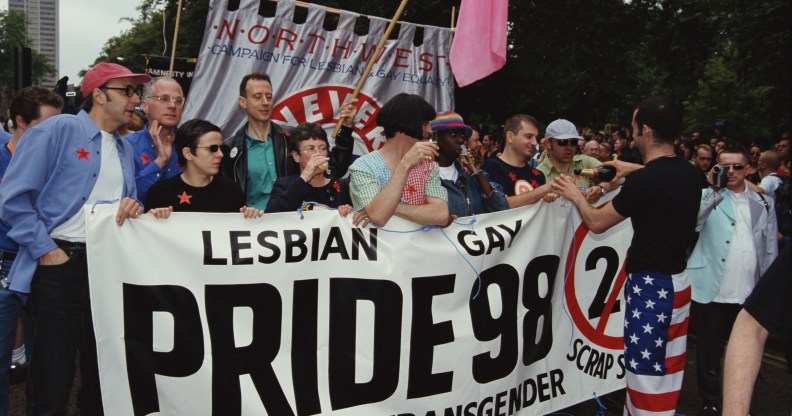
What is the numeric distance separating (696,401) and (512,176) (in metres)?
2.18

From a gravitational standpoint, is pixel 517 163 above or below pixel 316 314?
above

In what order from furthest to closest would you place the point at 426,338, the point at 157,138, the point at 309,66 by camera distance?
the point at 309,66, the point at 157,138, the point at 426,338

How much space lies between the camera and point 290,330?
3795 millimetres

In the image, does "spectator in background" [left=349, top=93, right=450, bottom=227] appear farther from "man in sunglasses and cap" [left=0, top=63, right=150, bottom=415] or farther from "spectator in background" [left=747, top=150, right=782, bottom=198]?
"spectator in background" [left=747, top=150, right=782, bottom=198]

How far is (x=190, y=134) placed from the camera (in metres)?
4.11

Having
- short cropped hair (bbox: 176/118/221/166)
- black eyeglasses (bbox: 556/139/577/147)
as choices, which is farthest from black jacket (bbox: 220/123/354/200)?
black eyeglasses (bbox: 556/139/577/147)

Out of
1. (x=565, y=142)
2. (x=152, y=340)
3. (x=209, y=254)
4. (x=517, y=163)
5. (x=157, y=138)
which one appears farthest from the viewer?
(x=565, y=142)

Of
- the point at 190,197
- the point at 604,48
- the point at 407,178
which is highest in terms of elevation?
the point at 604,48

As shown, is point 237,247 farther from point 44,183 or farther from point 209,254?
point 44,183

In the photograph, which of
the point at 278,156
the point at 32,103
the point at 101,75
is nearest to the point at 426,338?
the point at 278,156

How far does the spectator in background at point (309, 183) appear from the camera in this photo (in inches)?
159

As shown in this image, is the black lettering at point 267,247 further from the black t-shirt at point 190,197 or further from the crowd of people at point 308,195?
the black t-shirt at point 190,197

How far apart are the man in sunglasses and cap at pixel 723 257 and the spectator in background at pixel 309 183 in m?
2.64

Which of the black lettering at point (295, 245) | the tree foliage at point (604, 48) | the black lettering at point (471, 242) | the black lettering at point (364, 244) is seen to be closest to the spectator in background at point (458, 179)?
the black lettering at point (471, 242)
